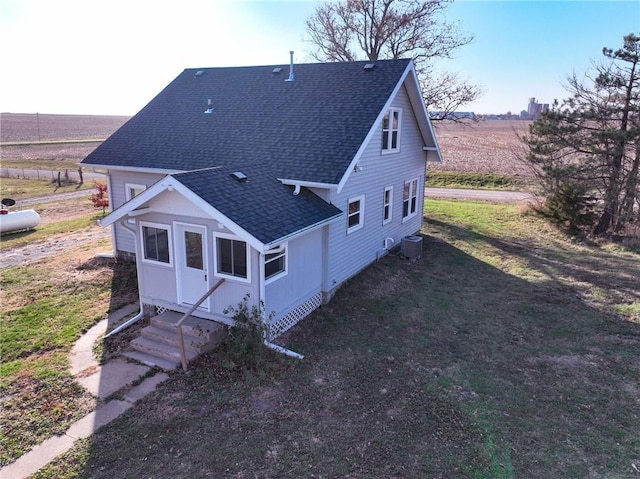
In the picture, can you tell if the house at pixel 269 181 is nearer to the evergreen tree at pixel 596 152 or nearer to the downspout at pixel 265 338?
the downspout at pixel 265 338

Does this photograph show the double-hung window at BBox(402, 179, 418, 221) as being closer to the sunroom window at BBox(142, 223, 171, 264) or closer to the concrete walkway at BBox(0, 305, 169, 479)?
the sunroom window at BBox(142, 223, 171, 264)

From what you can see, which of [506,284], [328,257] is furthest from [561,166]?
[328,257]

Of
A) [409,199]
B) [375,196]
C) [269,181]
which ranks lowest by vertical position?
[409,199]

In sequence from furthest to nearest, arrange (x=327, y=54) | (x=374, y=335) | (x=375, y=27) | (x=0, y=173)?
(x=0, y=173), (x=327, y=54), (x=375, y=27), (x=374, y=335)

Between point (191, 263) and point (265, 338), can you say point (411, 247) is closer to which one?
point (265, 338)

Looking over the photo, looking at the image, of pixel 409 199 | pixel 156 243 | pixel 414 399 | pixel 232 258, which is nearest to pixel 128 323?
pixel 156 243

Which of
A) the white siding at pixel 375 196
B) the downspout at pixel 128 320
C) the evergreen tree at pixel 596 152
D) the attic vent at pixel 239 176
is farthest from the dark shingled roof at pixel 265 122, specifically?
the evergreen tree at pixel 596 152

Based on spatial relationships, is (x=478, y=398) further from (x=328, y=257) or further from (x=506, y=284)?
(x=506, y=284)
